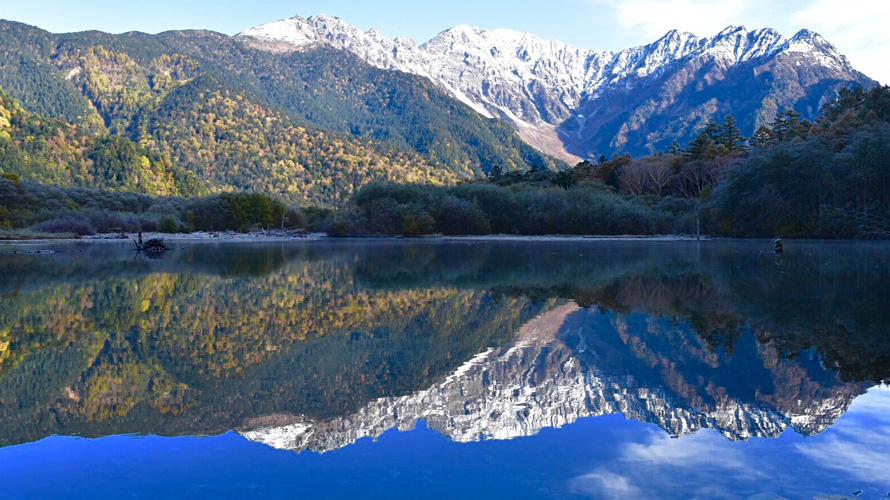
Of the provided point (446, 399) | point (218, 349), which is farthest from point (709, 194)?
point (446, 399)

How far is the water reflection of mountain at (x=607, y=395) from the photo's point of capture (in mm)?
5289

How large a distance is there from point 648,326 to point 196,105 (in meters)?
150

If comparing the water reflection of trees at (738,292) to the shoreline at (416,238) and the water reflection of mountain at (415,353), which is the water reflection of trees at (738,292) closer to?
the water reflection of mountain at (415,353)

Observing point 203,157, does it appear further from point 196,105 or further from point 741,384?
point 741,384

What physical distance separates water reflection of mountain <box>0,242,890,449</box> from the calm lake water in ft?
0.12

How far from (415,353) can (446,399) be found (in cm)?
198

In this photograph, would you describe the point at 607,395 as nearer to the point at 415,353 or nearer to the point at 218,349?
the point at 415,353

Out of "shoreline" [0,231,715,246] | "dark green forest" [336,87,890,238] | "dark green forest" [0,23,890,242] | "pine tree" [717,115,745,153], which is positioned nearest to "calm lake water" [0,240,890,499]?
"dark green forest" [336,87,890,238]

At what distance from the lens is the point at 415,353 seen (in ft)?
26.5

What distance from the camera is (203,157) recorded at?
134 meters

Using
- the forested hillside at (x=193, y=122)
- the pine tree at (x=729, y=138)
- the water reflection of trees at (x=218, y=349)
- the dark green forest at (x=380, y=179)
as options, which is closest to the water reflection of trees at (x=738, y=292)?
the water reflection of trees at (x=218, y=349)

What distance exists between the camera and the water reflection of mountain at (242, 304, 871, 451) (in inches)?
208

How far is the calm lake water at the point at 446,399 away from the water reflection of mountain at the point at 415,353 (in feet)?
0.12

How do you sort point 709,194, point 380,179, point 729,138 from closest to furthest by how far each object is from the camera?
point 709,194 → point 729,138 → point 380,179
